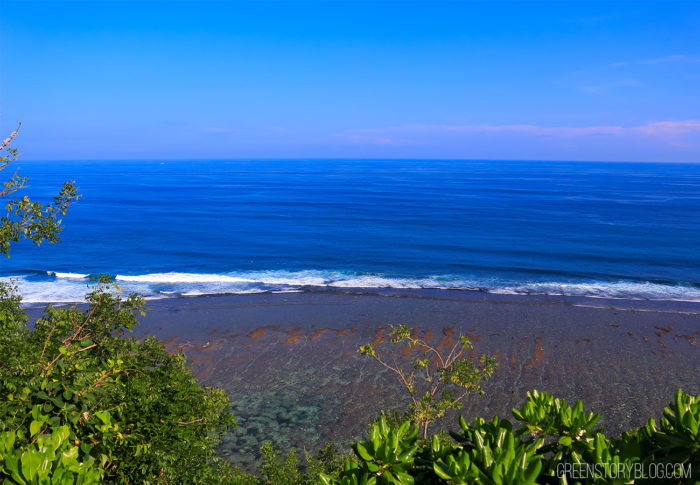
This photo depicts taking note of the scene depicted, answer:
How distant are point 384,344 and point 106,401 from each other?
15.9 m

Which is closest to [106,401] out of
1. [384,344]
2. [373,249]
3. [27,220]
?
[27,220]

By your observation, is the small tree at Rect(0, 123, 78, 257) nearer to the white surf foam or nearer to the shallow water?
the shallow water

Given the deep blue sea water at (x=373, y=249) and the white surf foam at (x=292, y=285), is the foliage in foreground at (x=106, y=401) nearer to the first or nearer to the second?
the white surf foam at (x=292, y=285)

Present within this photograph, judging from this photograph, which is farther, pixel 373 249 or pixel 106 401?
pixel 373 249

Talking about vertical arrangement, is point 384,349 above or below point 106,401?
below

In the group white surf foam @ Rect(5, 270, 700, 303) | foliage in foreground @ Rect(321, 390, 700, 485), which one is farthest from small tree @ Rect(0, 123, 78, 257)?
white surf foam @ Rect(5, 270, 700, 303)

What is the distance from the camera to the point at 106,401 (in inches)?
239

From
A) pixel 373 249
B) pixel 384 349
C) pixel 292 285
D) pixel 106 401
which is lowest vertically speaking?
pixel 384 349

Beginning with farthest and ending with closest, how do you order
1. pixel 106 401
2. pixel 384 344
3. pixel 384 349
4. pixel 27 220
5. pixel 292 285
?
pixel 292 285 → pixel 384 344 → pixel 384 349 → pixel 27 220 → pixel 106 401

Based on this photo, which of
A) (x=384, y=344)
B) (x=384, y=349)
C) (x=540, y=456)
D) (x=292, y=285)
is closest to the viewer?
(x=540, y=456)

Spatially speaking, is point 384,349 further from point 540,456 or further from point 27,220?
point 540,456

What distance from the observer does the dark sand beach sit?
595 inches

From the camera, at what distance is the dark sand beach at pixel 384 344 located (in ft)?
49.6

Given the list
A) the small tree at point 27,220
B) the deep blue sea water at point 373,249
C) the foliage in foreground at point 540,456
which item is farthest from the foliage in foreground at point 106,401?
the deep blue sea water at point 373,249
